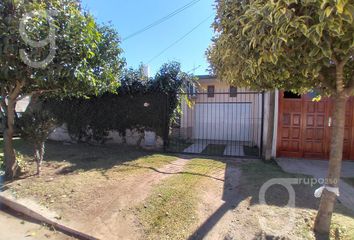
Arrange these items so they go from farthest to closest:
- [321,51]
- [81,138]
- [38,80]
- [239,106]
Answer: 1. [239,106]
2. [81,138]
3. [38,80]
4. [321,51]

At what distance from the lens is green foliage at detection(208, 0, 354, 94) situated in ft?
7.40

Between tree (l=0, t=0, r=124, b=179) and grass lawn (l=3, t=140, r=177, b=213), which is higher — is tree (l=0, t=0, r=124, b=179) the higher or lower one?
the higher one

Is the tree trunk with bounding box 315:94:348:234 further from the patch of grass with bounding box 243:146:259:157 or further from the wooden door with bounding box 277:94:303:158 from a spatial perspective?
the patch of grass with bounding box 243:146:259:157

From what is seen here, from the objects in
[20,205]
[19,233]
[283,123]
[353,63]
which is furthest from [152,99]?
[353,63]

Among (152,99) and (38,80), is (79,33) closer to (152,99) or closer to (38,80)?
(38,80)

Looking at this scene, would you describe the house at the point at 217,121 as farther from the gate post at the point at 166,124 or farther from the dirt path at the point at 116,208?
the dirt path at the point at 116,208

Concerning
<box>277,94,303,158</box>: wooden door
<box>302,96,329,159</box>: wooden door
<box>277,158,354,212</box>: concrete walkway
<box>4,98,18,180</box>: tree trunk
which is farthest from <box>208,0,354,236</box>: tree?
<box>302,96,329,159</box>: wooden door

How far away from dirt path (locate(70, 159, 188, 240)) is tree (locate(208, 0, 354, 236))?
8.12 feet

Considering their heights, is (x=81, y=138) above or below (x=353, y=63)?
below

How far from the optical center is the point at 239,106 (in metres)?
12.9

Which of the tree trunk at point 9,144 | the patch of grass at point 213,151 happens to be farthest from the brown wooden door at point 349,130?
the tree trunk at point 9,144

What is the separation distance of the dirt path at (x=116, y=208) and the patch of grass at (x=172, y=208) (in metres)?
0.17

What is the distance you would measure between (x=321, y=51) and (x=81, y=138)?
9659 millimetres

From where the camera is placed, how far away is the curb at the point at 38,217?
12.6 feet
